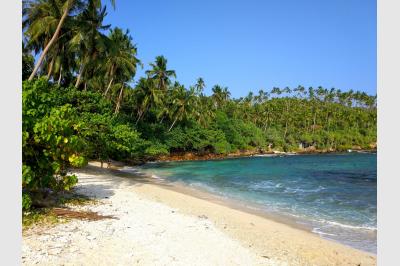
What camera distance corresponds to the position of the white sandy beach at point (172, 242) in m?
7.08

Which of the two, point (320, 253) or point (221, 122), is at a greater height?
point (221, 122)

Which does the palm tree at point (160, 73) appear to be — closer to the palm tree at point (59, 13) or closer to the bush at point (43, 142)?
the palm tree at point (59, 13)

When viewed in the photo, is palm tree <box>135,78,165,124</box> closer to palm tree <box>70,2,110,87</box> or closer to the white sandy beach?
palm tree <box>70,2,110,87</box>

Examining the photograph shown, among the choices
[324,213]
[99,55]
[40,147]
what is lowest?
[324,213]

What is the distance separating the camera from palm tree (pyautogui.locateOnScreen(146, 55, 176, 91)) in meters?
46.3

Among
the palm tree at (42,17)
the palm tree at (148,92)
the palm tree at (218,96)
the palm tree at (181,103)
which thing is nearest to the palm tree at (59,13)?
the palm tree at (42,17)

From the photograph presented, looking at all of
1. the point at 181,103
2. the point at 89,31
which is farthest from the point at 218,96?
the point at 89,31

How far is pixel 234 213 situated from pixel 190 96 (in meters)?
41.3

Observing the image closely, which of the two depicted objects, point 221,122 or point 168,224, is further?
point 221,122

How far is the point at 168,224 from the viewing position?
1008cm

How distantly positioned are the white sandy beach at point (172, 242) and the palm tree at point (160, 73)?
35.9 metres

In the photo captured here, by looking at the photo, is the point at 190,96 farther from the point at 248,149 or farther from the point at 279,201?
the point at 279,201

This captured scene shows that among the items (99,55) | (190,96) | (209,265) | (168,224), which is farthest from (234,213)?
(190,96)

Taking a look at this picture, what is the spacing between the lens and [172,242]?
8328 millimetres
